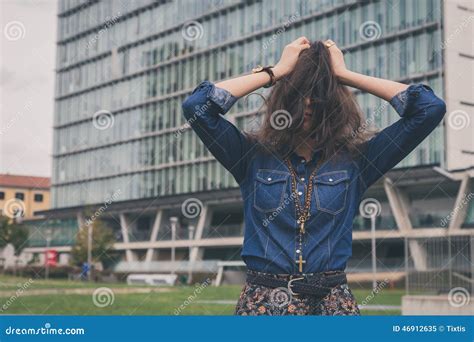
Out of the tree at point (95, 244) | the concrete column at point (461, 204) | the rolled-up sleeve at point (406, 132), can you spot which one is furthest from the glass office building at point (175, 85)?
the rolled-up sleeve at point (406, 132)

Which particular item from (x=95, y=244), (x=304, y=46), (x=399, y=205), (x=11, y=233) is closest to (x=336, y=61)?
(x=304, y=46)

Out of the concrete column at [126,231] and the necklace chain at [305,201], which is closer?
the necklace chain at [305,201]

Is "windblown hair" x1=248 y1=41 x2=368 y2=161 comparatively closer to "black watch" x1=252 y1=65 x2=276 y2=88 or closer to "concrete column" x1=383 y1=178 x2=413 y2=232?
"black watch" x1=252 y1=65 x2=276 y2=88

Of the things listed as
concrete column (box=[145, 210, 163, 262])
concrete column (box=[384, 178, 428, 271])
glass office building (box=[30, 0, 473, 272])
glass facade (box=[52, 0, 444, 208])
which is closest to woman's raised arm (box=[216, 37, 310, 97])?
glass facade (box=[52, 0, 444, 208])

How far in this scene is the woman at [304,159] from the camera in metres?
2.89

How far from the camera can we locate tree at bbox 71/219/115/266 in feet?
161

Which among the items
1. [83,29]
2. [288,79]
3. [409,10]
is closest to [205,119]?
[288,79]

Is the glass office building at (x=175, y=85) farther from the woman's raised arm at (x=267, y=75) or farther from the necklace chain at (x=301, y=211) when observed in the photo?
the necklace chain at (x=301, y=211)

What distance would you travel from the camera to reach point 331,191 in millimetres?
2979

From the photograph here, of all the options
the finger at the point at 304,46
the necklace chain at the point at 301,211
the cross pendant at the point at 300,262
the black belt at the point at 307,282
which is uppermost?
the finger at the point at 304,46

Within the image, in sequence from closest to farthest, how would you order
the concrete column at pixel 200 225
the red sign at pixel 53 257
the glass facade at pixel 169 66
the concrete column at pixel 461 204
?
the concrete column at pixel 461 204, the glass facade at pixel 169 66, the concrete column at pixel 200 225, the red sign at pixel 53 257

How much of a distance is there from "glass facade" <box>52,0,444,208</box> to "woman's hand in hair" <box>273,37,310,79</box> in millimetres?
36145

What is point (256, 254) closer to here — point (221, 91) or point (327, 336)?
point (327, 336)

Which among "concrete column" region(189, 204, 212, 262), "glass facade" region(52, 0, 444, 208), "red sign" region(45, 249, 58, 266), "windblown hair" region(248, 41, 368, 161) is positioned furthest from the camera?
"red sign" region(45, 249, 58, 266)
